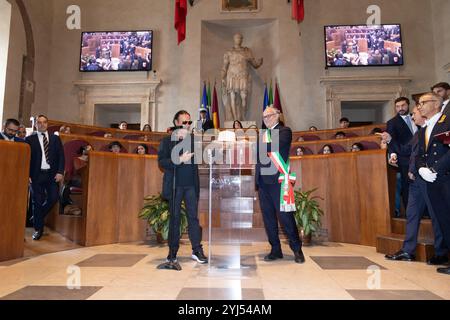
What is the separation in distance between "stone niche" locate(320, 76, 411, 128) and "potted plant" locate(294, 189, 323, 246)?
662cm

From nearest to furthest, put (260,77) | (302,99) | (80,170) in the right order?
(80,170), (302,99), (260,77)

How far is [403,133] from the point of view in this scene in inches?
145

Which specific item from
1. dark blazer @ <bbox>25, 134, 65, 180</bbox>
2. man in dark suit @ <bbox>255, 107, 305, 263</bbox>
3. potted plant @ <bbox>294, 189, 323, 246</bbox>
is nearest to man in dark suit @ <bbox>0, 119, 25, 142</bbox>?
dark blazer @ <bbox>25, 134, 65, 180</bbox>

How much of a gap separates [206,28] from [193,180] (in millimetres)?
8826

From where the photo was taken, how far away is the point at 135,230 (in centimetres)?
420

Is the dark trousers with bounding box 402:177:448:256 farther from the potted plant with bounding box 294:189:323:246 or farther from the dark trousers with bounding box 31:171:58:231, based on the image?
the dark trousers with bounding box 31:171:58:231

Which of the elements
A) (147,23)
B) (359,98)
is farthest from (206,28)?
(359,98)

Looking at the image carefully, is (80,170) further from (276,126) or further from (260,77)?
(260,77)

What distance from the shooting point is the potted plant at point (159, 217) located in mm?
3797

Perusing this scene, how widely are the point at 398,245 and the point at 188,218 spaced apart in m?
2.07

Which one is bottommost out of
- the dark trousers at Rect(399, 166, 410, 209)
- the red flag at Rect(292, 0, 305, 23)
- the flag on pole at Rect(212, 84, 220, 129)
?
the dark trousers at Rect(399, 166, 410, 209)

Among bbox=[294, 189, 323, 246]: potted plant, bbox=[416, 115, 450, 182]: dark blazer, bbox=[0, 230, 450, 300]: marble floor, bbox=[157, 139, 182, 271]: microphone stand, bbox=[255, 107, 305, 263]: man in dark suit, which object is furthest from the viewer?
bbox=[294, 189, 323, 246]: potted plant

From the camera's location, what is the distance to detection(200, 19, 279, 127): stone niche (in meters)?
10.4

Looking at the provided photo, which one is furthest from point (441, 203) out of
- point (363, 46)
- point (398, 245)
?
point (363, 46)
